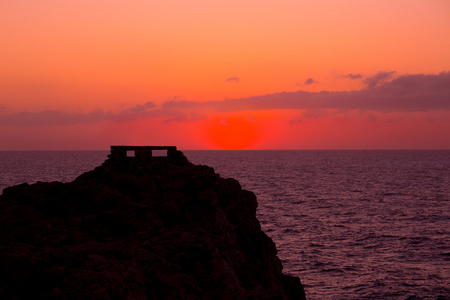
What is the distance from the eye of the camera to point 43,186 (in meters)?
22.9

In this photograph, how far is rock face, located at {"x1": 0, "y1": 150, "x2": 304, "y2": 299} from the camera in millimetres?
13953

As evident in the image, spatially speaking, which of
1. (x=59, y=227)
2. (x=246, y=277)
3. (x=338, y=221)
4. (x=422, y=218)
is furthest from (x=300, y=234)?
(x=59, y=227)

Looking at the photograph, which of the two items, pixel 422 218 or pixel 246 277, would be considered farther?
pixel 422 218

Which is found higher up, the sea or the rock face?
the rock face

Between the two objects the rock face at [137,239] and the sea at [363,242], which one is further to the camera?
the sea at [363,242]

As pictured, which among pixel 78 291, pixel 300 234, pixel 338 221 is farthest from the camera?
pixel 338 221

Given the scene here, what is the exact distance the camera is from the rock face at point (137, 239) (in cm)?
1395

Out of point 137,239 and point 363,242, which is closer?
point 137,239

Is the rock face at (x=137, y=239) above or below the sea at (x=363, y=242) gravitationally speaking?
above

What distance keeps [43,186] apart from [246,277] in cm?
1148

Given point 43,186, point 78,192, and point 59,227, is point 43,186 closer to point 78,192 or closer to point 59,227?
point 78,192

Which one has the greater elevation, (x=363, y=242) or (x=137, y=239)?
(x=137, y=239)

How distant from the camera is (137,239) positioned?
18.7m

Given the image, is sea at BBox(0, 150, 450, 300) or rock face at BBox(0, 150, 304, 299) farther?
sea at BBox(0, 150, 450, 300)
